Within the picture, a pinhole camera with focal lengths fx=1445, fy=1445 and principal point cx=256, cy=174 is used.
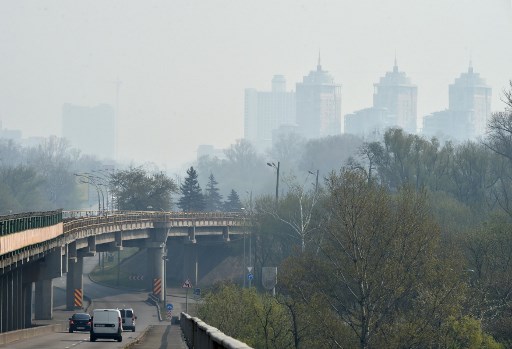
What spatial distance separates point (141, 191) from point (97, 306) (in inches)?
2488

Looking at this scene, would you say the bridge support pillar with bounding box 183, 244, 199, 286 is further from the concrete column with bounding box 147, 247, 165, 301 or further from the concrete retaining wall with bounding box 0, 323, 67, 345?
the concrete retaining wall with bounding box 0, 323, 67, 345

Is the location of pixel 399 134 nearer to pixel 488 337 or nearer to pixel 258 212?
pixel 258 212

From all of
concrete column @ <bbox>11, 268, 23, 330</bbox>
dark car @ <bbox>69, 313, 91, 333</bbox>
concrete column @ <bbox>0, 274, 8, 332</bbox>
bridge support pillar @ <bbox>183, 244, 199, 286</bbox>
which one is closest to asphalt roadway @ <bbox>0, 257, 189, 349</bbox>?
dark car @ <bbox>69, 313, 91, 333</bbox>

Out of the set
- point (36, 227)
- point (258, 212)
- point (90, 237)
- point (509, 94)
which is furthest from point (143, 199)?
point (36, 227)

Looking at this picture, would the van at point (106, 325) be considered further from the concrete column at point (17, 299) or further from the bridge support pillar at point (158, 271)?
the bridge support pillar at point (158, 271)

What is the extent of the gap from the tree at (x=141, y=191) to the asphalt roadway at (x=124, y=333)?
1127cm

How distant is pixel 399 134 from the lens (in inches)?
5522

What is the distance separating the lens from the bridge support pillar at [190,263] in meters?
164

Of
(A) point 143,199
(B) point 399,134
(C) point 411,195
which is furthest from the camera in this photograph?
(A) point 143,199

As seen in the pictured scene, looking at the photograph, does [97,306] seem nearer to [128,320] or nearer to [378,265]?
[128,320]

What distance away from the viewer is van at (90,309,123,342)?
72.6 metres

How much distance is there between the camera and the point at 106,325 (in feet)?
240

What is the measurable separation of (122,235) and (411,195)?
5851 cm

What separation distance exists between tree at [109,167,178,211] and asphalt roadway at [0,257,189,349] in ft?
37.0
